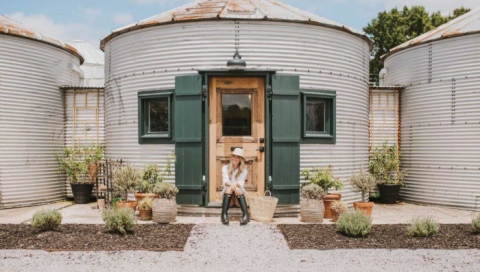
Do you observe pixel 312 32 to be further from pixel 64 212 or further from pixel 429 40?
pixel 64 212

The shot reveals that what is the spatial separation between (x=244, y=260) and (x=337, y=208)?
9.69 ft

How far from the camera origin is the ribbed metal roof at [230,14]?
9032 millimetres

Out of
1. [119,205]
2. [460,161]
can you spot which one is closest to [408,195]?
[460,161]

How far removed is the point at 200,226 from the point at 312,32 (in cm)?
463

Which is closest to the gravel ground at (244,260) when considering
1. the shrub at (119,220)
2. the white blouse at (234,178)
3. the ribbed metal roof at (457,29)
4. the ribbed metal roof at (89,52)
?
the shrub at (119,220)

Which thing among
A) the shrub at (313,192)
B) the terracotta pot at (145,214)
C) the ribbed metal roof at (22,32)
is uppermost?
the ribbed metal roof at (22,32)

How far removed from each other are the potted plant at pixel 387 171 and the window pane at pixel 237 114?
4118 mm

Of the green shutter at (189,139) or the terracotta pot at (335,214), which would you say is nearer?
the terracotta pot at (335,214)

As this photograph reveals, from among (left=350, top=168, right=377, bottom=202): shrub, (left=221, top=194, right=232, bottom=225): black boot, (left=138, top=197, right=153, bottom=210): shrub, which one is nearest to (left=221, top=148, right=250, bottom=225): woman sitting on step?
(left=221, top=194, right=232, bottom=225): black boot

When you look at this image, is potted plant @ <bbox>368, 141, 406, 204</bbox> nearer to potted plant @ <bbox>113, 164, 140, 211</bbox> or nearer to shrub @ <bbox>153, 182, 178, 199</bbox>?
shrub @ <bbox>153, 182, 178, 199</bbox>

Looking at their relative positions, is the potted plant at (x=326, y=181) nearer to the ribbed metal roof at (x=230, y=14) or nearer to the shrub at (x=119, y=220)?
the ribbed metal roof at (x=230, y=14)

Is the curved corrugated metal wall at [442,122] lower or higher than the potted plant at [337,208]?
higher

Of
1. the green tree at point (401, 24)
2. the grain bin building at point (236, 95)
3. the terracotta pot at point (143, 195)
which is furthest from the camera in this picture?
the green tree at point (401, 24)

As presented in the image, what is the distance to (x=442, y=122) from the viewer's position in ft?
35.0
